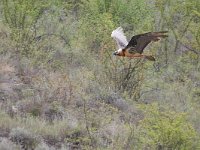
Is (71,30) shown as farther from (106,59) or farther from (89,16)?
(106,59)

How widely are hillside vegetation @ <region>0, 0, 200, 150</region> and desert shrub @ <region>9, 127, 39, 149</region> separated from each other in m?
0.01

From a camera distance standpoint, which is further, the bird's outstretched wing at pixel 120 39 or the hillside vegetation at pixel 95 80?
the hillside vegetation at pixel 95 80

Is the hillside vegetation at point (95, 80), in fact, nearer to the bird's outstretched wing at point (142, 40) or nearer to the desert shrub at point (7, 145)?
the desert shrub at point (7, 145)

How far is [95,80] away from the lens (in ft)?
36.0

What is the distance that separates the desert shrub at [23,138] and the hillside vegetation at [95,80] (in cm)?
1

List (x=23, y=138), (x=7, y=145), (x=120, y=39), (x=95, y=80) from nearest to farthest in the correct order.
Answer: (x=120, y=39)
(x=7, y=145)
(x=23, y=138)
(x=95, y=80)

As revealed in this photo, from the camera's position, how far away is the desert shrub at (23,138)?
8.19m

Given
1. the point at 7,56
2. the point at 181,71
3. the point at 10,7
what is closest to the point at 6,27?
the point at 10,7

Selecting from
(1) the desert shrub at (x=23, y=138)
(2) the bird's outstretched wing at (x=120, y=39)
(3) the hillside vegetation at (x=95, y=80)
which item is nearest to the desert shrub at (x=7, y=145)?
(3) the hillside vegetation at (x=95, y=80)

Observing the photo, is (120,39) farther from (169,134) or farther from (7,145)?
Answer: (7,145)

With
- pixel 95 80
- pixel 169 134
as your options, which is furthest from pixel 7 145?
pixel 95 80

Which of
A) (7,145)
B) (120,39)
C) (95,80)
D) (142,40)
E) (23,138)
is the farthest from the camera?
(95,80)

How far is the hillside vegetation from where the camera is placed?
8.45 m

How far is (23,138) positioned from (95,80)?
3.03 metres
